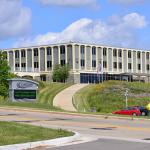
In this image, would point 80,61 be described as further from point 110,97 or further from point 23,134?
point 23,134

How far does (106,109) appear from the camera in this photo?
2552 inches

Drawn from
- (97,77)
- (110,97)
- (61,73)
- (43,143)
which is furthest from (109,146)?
(97,77)

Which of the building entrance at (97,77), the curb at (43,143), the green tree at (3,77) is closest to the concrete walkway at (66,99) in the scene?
the green tree at (3,77)

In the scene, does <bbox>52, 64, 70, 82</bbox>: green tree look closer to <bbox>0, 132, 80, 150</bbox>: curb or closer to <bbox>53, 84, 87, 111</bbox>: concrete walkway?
<bbox>53, 84, 87, 111</bbox>: concrete walkway

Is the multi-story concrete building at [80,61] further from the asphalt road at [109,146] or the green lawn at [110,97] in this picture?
the asphalt road at [109,146]

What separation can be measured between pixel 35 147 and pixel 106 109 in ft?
166

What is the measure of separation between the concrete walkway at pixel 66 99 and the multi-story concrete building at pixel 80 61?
26.4 m

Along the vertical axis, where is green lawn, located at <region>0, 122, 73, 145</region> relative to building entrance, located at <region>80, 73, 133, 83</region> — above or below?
below

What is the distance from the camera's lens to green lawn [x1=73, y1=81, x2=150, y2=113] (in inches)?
2667

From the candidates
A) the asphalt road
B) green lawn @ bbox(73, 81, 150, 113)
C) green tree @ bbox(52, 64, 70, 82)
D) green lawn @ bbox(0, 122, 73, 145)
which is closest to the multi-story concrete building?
green tree @ bbox(52, 64, 70, 82)

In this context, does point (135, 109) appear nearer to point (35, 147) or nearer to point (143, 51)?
point (35, 147)

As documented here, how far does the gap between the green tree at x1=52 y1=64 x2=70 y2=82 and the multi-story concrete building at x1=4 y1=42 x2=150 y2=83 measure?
8.85 feet

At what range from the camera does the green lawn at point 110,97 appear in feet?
222

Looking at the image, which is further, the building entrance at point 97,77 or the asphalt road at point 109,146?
the building entrance at point 97,77
